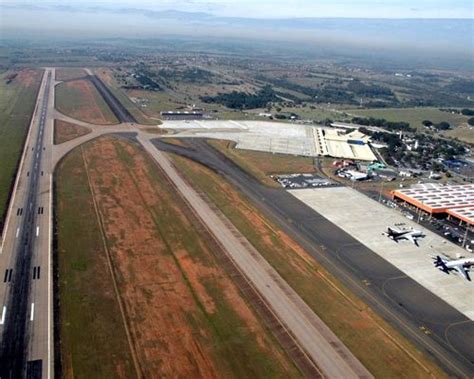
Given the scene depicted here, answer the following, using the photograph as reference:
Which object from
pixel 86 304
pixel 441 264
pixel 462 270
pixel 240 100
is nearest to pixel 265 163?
pixel 441 264

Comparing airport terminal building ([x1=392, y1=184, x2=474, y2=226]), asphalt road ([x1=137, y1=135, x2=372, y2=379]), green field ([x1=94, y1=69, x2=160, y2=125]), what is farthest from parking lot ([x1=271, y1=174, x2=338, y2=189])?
green field ([x1=94, y1=69, x2=160, y2=125])

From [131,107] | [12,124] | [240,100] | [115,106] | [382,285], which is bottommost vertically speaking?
[382,285]

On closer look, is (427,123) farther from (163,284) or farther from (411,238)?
(163,284)

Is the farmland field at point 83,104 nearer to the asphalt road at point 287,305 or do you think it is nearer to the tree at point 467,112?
the asphalt road at point 287,305

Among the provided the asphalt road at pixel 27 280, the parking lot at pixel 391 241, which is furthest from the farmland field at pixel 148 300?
the parking lot at pixel 391 241

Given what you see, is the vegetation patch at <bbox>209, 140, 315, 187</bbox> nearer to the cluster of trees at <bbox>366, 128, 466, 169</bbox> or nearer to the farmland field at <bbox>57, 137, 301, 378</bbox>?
the cluster of trees at <bbox>366, 128, 466, 169</bbox>

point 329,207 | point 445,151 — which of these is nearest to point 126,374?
point 329,207
